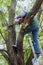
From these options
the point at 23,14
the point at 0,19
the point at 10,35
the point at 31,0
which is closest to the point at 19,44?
the point at 23,14

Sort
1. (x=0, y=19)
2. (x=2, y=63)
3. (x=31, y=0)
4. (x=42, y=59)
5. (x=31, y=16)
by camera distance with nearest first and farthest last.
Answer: (x=31, y=16)
(x=42, y=59)
(x=0, y=19)
(x=31, y=0)
(x=2, y=63)

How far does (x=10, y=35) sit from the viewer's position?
7.59 metres

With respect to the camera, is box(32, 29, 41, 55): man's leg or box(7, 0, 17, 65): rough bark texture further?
box(7, 0, 17, 65): rough bark texture

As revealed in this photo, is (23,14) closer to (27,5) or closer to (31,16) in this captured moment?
(31,16)

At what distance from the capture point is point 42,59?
6.09 meters

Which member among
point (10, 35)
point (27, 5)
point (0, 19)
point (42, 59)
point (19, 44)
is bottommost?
point (42, 59)

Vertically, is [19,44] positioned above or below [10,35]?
below

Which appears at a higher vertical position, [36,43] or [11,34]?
[11,34]

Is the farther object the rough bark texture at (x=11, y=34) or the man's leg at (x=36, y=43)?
the rough bark texture at (x=11, y=34)

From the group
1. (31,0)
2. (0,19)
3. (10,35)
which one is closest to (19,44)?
(10,35)

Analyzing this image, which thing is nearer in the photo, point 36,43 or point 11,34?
point 36,43

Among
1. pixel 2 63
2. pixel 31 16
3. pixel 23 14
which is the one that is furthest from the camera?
pixel 2 63

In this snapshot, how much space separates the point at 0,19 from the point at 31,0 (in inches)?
69.4

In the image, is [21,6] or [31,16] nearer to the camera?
[31,16]
